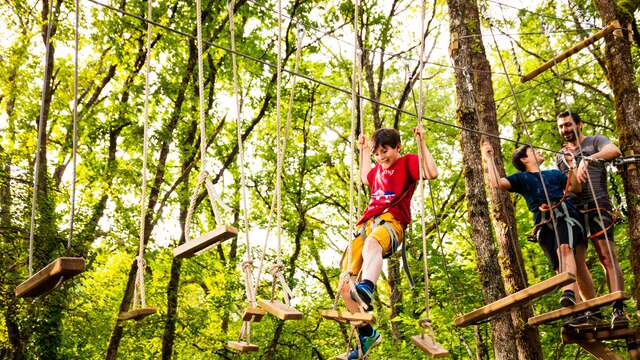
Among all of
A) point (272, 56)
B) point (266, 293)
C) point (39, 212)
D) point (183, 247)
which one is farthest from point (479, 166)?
point (266, 293)

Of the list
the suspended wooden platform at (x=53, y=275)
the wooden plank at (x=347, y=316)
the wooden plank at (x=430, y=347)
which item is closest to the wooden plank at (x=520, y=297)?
the wooden plank at (x=430, y=347)

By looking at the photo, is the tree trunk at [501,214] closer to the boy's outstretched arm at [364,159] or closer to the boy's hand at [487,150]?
the boy's hand at [487,150]

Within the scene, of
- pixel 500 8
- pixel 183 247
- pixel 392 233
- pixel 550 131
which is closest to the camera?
pixel 183 247

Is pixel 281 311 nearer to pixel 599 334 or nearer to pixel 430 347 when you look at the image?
pixel 430 347

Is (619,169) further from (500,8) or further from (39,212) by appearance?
(39,212)

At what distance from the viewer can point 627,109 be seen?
5.59 meters

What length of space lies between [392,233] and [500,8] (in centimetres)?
402

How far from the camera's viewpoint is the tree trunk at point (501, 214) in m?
5.71

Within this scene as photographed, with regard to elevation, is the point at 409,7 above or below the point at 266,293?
above

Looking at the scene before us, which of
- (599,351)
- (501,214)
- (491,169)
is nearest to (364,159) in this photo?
(491,169)

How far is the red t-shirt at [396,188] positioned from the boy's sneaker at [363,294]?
0.56 m

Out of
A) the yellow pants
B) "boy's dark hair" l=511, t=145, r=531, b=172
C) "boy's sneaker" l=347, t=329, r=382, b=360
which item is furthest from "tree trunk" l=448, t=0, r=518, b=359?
"boy's sneaker" l=347, t=329, r=382, b=360

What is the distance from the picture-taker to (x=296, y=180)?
15.1 m

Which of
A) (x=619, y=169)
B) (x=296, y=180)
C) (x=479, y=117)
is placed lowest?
(x=619, y=169)
